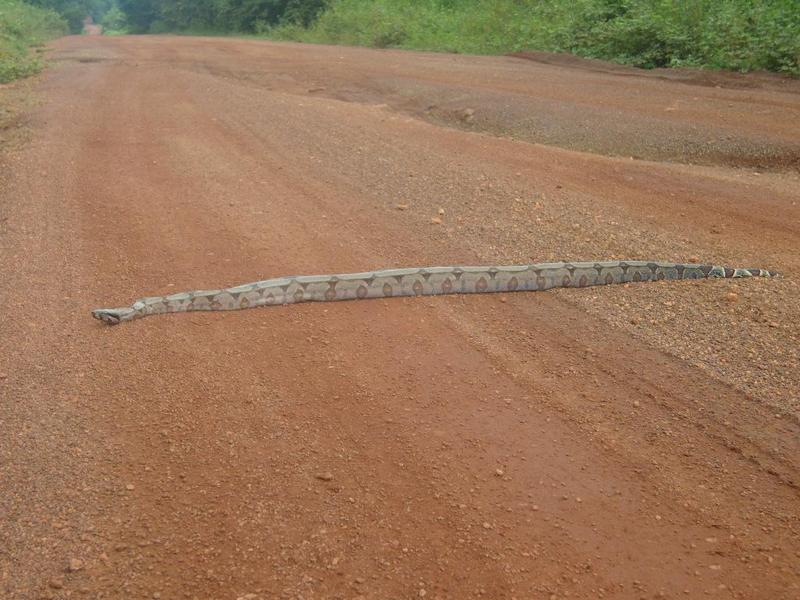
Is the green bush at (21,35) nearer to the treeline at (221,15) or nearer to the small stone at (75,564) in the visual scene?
the treeline at (221,15)

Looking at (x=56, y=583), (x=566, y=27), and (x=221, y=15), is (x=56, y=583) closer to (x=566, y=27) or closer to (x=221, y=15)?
(x=566, y=27)

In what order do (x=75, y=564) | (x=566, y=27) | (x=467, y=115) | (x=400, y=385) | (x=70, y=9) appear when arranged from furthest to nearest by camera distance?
(x=70, y=9) < (x=566, y=27) < (x=467, y=115) < (x=400, y=385) < (x=75, y=564)

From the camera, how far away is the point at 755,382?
17.2ft

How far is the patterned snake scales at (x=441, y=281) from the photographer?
6691mm

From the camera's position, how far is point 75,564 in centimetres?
374

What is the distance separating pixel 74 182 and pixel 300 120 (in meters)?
5.06

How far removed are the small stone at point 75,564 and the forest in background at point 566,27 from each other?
53.8ft

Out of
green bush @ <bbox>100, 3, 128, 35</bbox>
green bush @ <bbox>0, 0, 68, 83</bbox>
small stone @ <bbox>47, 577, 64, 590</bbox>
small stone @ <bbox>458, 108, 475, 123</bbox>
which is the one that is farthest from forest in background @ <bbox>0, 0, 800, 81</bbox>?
green bush @ <bbox>100, 3, 128, 35</bbox>

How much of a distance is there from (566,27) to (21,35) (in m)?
24.1

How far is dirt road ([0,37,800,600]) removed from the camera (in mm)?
3840

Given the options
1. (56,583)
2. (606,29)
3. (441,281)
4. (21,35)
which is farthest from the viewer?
(21,35)

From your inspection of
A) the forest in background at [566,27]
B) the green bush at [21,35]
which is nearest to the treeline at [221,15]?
the forest in background at [566,27]

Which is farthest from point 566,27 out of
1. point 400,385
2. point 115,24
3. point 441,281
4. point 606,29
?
point 115,24

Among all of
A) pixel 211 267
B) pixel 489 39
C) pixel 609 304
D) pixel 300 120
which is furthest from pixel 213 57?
pixel 609 304
